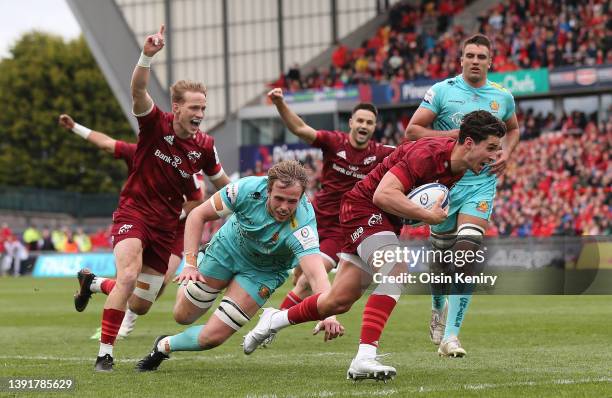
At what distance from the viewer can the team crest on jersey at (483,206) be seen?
31.9ft

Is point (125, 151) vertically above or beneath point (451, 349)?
above

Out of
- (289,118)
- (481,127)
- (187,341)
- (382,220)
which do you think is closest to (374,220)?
(382,220)

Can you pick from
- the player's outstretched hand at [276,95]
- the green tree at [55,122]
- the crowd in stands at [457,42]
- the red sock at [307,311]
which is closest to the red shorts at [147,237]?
the player's outstretched hand at [276,95]

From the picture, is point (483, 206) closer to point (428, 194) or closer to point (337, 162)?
point (428, 194)

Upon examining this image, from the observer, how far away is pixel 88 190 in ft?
226

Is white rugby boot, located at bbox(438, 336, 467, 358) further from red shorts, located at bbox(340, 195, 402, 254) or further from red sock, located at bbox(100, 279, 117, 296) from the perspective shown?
red sock, located at bbox(100, 279, 117, 296)

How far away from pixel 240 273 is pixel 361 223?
141 centimetres

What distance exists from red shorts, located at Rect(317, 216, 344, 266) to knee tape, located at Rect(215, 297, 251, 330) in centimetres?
370

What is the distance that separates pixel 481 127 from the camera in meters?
7.43

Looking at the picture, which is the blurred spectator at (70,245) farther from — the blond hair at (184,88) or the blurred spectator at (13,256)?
the blond hair at (184,88)

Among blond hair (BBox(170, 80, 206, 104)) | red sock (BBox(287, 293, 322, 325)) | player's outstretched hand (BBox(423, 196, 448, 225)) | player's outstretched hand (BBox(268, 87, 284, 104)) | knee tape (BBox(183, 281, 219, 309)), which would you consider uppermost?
blond hair (BBox(170, 80, 206, 104))

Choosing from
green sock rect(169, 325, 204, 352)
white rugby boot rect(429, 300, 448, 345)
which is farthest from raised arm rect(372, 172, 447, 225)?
white rugby boot rect(429, 300, 448, 345)

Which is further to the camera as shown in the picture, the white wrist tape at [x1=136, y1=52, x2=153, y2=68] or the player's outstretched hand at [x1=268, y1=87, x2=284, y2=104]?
the player's outstretched hand at [x1=268, y1=87, x2=284, y2=104]

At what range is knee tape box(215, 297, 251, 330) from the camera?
8.62m
